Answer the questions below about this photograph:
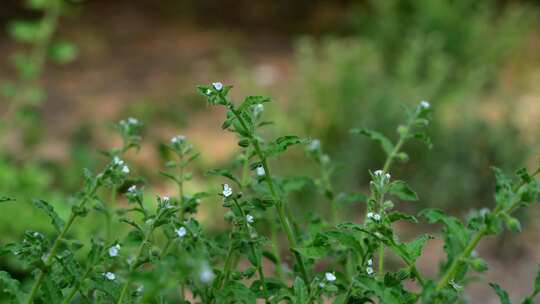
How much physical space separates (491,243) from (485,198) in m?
0.23

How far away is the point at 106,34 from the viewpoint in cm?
648

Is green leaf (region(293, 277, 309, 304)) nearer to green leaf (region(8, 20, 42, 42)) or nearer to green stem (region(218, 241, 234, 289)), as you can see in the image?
green stem (region(218, 241, 234, 289))

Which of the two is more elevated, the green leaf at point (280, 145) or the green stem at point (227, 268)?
the green leaf at point (280, 145)

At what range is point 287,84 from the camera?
5676 mm

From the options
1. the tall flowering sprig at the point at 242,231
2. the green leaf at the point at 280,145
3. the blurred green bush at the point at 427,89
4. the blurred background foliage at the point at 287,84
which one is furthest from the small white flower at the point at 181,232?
the blurred green bush at the point at 427,89

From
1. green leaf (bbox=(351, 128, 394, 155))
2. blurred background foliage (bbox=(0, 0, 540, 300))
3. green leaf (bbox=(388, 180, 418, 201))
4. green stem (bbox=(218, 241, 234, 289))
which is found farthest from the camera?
blurred background foliage (bbox=(0, 0, 540, 300))

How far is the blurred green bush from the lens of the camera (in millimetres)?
3723

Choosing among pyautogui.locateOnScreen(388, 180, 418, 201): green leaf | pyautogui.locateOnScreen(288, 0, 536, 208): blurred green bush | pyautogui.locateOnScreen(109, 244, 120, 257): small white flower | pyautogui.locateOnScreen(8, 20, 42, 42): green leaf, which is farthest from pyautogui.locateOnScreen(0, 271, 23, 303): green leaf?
pyautogui.locateOnScreen(288, 0, 536, 208): blurred green bush

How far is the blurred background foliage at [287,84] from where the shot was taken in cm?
372

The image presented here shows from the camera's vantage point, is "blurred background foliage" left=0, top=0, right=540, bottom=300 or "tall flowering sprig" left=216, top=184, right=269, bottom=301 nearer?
"tall flowering sprig" left=216, top=184, right=269, bottom=301

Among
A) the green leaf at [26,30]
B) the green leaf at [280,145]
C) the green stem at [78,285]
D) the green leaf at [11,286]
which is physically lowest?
the green leaf at [11,286]

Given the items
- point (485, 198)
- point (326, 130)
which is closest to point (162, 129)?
point (326, 130)

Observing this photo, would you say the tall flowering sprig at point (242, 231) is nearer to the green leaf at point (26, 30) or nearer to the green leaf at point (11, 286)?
the green leaf at point (11, 286)

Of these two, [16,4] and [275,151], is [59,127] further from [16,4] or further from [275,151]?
[275,151]
